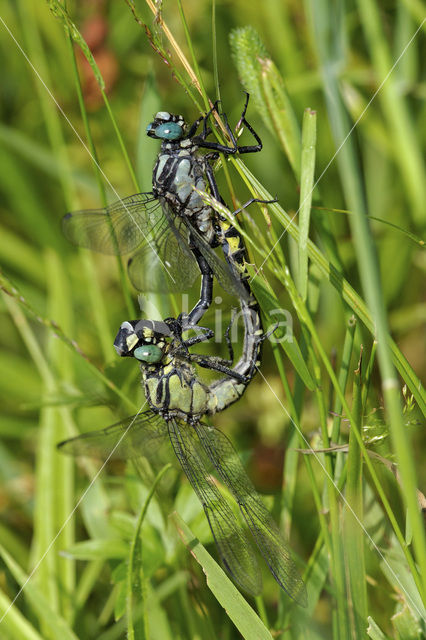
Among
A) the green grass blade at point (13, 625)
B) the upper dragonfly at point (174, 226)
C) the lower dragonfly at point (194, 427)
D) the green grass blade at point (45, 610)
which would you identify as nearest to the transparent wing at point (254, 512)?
the lower dragonfly at point (194, 427)

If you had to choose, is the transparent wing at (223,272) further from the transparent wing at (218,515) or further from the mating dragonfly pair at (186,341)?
the transparent wing at (218,515)

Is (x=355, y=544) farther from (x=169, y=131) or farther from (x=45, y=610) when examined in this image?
(x=169, y=131)

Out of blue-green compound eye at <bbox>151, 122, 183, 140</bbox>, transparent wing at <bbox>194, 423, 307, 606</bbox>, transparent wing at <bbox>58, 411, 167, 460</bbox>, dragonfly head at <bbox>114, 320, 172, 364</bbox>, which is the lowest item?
transparent wing at <bbox>194, 423, 307, 606</bbox>

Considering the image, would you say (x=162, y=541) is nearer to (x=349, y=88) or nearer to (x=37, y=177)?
(x=349, y=88)

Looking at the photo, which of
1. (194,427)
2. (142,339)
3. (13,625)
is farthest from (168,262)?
(13,625)

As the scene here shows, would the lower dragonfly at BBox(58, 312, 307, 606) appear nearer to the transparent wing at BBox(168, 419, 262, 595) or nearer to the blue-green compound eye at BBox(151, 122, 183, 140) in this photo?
the transparent wing at BBox(168, 419, 262, 595)

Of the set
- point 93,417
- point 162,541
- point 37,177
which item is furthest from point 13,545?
point 37,177

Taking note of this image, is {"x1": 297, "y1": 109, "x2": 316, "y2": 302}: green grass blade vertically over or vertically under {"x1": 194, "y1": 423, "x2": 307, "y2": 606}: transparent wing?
over

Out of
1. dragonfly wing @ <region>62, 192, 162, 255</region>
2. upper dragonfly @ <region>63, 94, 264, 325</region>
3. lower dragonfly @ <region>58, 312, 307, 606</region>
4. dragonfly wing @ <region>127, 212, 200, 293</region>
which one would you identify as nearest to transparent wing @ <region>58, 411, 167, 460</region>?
lower dragonfly @ <region>58, 312, 307, 606</region>
